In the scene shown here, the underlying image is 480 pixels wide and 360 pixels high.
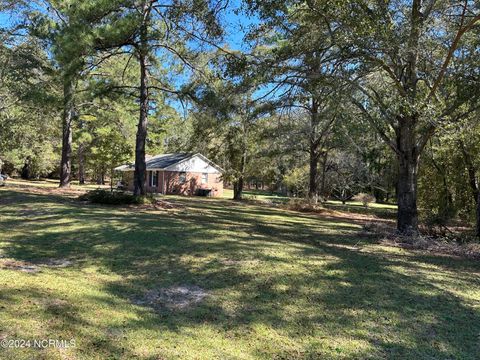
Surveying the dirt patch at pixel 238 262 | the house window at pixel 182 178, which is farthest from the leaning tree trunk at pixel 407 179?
the house window at pixel 182 178

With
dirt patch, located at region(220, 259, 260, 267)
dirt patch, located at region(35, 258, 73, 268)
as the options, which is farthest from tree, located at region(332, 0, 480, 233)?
dirt patch, located at region(35, 258, 73, 268)

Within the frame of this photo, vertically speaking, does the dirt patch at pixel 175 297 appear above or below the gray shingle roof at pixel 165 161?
below

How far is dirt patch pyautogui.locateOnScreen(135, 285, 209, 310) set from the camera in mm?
5220

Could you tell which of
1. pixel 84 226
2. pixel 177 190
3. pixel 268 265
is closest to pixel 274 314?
pixel 268 265

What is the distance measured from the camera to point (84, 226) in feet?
34.4

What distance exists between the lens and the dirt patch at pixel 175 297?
17.1 feet

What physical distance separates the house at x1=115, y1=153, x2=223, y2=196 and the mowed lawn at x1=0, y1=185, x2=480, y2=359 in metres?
25.5

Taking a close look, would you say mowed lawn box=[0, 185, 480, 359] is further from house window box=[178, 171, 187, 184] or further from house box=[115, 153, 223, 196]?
house window box=[178, 171, 187, 184]

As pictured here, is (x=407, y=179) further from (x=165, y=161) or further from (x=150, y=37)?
(x=165, y=161)

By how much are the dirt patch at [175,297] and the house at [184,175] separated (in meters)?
28.8

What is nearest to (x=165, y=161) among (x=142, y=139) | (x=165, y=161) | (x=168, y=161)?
(x=165, y=161)

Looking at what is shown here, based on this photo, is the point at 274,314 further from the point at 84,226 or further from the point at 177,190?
the point at 177,190

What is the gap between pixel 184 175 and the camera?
120ft

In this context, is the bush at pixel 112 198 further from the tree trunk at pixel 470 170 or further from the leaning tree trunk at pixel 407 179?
the tree trunk at pixel 470 170
